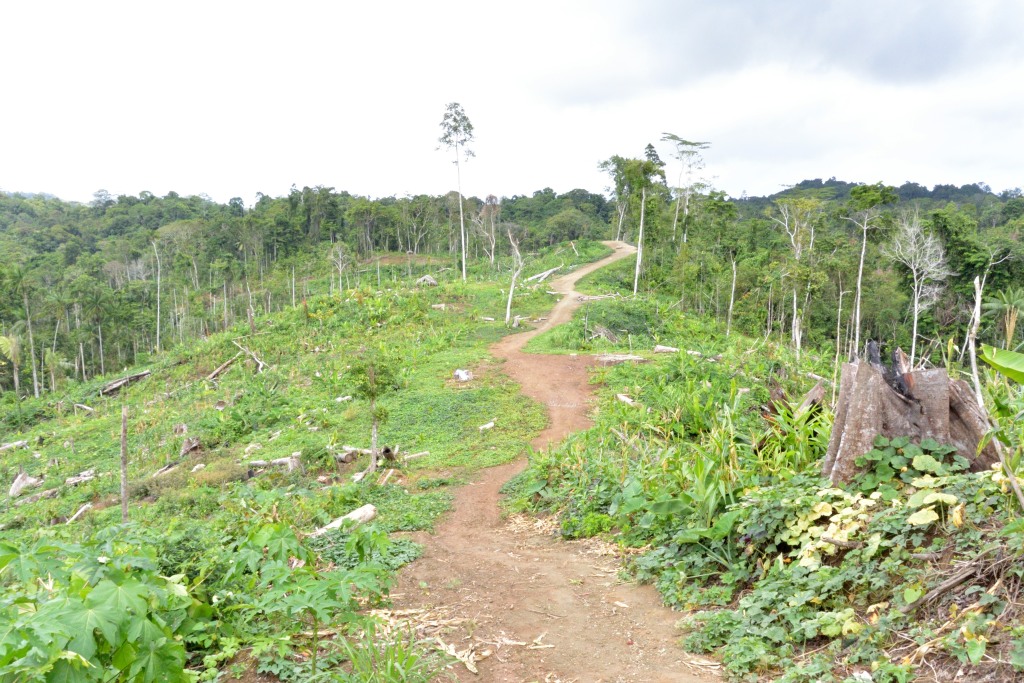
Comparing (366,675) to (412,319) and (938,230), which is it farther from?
(938,230)

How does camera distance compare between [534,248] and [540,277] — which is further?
[534,248]

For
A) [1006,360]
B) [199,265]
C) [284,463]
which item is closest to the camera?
[1006,360]

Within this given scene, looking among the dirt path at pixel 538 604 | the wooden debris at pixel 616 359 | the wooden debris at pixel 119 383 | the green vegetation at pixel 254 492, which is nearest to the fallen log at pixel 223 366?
the green vegetation at pixel 254 492

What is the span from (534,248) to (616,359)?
34.2m

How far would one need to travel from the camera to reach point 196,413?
1638 cm

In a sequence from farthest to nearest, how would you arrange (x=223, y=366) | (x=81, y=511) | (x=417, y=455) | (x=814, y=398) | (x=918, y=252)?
(x=918, y=252)
(x=223, y=366)
(x=81, y=511)
(x=417, y=455)
(x=814, y=398)

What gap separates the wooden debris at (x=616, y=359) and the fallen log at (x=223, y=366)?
42.5ft

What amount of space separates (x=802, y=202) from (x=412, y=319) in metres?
16.7

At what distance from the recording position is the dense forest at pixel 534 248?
2662 cm

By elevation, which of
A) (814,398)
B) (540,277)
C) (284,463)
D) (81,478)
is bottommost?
(81,478)

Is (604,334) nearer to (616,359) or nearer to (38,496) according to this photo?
(616,359)

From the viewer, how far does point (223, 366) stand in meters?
21.8

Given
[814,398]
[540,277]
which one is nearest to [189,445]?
[814,398]

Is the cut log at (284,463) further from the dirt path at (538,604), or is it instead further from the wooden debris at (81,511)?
the dirt path at (538,604)
